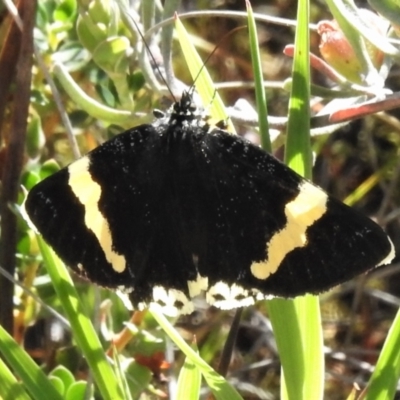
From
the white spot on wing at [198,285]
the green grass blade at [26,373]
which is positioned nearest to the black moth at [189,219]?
the white spot on wing at [198,285]

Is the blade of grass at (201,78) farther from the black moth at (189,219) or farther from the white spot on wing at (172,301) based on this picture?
the white spot on wing at (172,301)

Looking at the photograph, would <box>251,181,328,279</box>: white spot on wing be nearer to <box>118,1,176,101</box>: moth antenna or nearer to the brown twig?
<box>118,1,176,101</box>: moth antenna

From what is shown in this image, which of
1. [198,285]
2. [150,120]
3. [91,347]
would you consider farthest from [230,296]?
[150,120]

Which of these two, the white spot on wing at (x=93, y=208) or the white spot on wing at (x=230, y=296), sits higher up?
the white spot on wing at (x=93, y=208)

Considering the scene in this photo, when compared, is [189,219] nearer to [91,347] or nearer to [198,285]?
[198,285]

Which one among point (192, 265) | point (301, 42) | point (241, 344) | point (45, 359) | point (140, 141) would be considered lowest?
point (241, 344)

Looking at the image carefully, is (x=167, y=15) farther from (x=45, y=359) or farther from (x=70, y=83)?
(x=45, y=359)

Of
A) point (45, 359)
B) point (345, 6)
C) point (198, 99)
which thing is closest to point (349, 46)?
point (345, 6)
